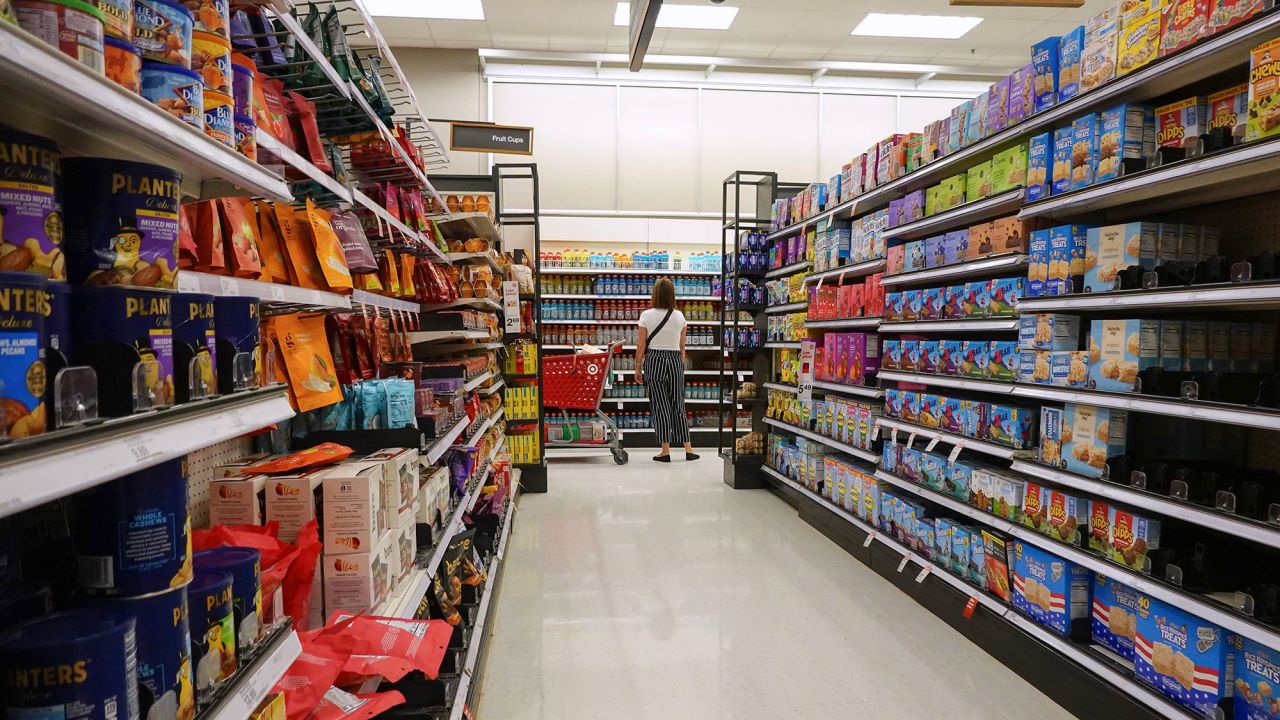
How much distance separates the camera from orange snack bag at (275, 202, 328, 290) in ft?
5.04

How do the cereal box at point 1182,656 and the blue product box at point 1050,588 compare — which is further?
the blue product box at point 1050,588

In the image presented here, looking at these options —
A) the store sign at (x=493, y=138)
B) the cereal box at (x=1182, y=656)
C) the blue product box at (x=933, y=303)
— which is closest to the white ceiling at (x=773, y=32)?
the store sign at (x=493, y=138)

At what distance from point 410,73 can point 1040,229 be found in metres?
8.04

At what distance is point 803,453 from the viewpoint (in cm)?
519

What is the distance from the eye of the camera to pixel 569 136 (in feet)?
29.6

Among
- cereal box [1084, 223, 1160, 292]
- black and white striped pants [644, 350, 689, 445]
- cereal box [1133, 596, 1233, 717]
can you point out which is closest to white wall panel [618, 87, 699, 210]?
black and white striped pants [644, 350, 689, 445]

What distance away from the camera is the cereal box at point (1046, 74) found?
2730 mm

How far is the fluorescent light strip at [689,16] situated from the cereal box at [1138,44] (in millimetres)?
5767

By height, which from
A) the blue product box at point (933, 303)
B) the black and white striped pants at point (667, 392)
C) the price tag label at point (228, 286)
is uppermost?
the blue product box at point (933, 303)

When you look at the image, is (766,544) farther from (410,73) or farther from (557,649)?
(410,73)

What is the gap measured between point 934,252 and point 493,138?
3.90 m

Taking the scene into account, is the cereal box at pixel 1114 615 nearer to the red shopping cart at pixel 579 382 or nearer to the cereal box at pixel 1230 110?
the cereal box at pixel 1230 110

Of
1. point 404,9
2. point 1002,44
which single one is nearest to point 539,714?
point 404,9

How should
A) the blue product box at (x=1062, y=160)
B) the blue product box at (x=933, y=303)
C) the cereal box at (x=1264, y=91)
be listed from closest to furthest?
the cereal box at (x=1264, y=91) < the blue product box at (x=1062, y=160) < the blue product box at (x=933, y=303)
